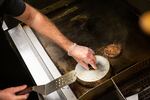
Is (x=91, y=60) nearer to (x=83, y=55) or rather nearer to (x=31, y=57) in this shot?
(x=83, y=55)

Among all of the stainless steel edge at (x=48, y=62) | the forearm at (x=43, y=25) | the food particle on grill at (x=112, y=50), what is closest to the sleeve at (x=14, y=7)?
the forearm at (x=43, y=25)

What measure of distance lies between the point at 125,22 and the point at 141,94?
1.91ft

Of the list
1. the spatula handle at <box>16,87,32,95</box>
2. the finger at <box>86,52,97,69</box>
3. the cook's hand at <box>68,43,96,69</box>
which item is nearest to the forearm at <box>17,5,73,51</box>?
the cook's hand at <box>68,43,96,69</box>

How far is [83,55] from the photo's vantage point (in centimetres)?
146

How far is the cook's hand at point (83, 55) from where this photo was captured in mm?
1434

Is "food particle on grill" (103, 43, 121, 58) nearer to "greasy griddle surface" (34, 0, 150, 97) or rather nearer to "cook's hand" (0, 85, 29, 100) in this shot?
"greasy griddle surface" (34, 0, 150, 97)

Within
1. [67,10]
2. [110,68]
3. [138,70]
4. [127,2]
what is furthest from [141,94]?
[67,10]

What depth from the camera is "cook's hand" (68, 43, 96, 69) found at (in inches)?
56.4

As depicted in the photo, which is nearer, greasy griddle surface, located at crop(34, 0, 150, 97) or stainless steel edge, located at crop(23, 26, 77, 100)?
stainless steel edge, located at crop(23, 26, 77, 100)

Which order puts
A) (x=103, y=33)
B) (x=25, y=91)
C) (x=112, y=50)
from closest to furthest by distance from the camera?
(x=25, y=91) → (x=112, y=50) → (x=103, y=33)

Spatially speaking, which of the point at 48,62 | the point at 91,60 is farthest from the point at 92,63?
the point at 48,62

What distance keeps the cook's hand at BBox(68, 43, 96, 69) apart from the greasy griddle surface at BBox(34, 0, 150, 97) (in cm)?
9

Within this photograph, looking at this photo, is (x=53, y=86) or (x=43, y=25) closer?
(x=53, y=86)

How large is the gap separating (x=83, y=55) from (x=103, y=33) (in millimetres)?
305
